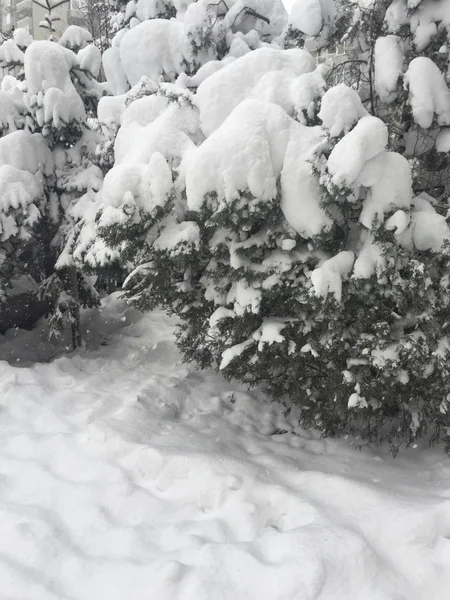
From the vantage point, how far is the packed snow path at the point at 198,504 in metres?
3.09

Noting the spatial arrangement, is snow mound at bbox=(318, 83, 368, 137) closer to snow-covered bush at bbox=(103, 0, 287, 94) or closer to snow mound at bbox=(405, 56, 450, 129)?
snow mound at bbox=(405, 56, 450, 129)

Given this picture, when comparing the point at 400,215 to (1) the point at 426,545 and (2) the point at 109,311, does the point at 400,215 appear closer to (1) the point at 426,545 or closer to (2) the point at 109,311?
(1) the point at 426,545

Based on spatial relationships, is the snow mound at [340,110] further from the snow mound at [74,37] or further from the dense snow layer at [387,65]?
the snow mound at [74,37]

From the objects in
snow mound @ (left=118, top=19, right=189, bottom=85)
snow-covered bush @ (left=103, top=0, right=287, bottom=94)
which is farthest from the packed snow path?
snow mound @ (left=118, top=19, right=189, bottom=85)

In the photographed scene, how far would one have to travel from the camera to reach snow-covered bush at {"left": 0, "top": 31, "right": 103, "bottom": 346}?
20.6 ft

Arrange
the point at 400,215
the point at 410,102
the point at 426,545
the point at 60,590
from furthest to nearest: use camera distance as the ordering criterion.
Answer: the point at 410,102 < the point at 400,215 < the point at 426,545 < the point at 60,590

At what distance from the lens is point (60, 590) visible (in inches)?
121

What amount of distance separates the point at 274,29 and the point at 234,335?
5.41m

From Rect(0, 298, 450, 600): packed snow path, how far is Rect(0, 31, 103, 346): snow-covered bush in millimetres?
1727

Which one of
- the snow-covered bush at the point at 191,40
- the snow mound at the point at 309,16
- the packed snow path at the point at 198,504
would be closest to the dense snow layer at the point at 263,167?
the packed snow path at the point at 198,504

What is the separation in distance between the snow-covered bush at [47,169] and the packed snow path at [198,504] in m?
1.73

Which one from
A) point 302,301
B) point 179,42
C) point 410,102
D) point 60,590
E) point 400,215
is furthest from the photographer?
point 179,42

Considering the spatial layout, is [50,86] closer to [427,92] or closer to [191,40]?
[191,40]

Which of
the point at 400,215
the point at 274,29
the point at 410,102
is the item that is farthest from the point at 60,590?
the point at 274,29
